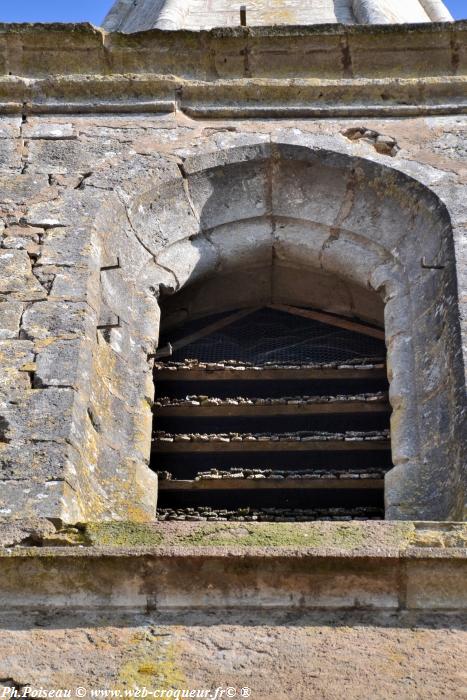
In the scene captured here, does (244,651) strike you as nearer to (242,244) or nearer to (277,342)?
(277,342)

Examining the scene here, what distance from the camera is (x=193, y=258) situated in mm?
6996

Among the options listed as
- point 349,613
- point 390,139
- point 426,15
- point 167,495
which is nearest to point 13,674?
point 349,613

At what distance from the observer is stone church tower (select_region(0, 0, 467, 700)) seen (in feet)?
15.2

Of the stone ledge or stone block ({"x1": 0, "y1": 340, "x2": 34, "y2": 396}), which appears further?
stone block ({"x1": 0, "y1": 340, "x2": 34, "y2": 396})

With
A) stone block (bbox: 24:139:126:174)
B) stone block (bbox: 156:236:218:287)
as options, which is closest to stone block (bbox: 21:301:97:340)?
stone block (bbox: 156:236:218:287)

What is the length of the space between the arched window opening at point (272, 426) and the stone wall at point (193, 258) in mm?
195

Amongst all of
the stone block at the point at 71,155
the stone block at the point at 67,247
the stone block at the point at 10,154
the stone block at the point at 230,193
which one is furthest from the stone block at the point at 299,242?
the stone block at the point at 10,154

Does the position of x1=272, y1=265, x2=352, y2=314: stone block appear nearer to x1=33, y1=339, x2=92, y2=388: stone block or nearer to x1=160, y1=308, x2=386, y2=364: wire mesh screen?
x1=160, y1=308, x2=386, y2=364: wire mesh screen

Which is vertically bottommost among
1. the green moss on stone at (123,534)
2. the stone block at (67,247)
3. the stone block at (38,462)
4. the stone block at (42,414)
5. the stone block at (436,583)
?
the stone block at (436,583)

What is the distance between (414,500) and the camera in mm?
5641

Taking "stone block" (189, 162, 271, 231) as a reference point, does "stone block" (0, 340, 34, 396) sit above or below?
below

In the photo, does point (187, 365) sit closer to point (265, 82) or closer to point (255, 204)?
point (255, 204)

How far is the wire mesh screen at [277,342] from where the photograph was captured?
681 centimetres

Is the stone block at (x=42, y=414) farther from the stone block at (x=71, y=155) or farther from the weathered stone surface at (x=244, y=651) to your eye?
the stone block at (x=71, y=155)
